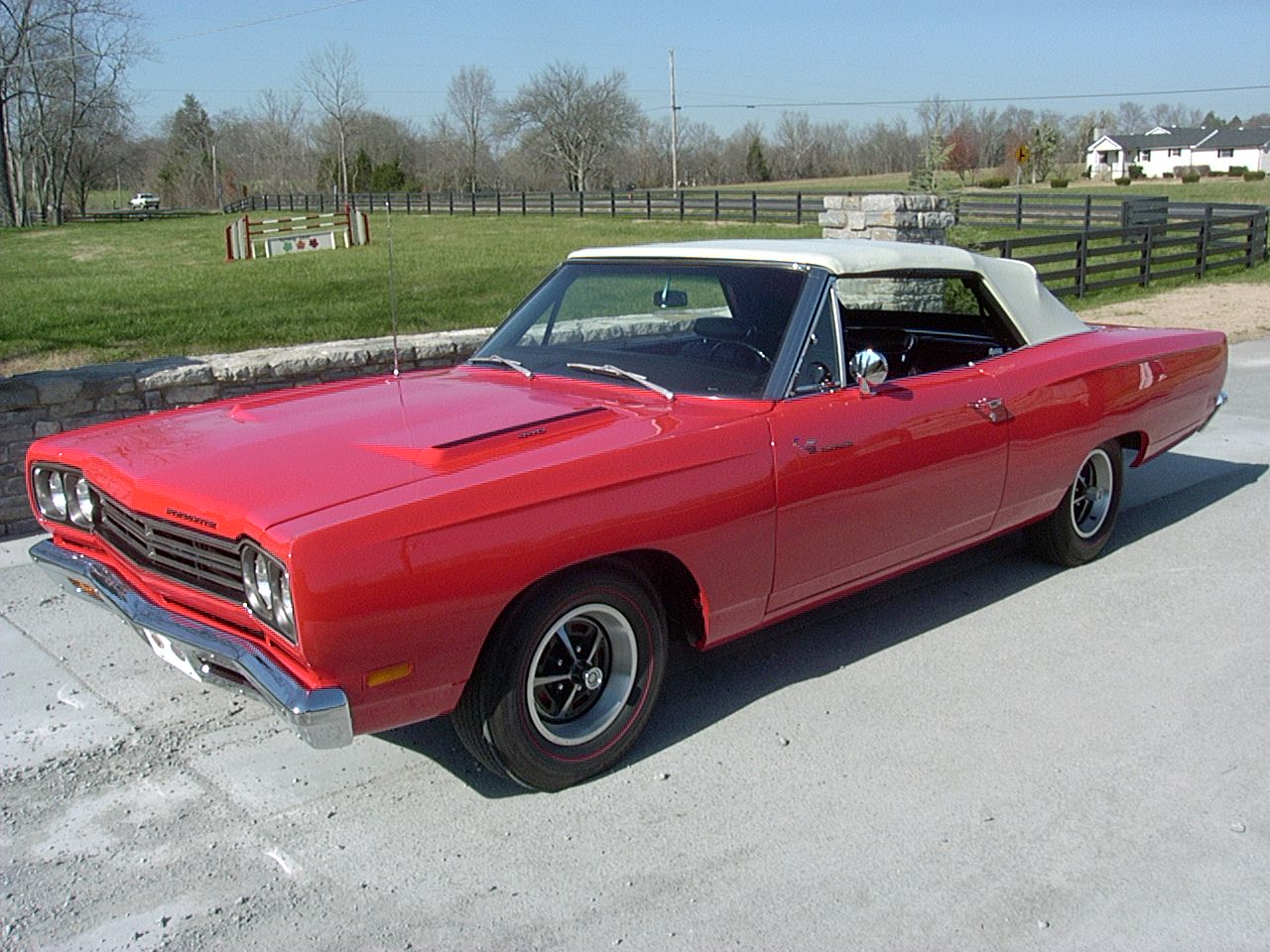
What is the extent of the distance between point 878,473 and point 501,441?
1.37 m

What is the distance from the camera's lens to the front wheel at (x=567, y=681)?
3.29m

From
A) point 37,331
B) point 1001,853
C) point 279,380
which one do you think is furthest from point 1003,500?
point 37,331

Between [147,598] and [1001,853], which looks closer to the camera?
[1001,853]

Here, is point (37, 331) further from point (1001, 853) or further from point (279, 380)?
point (1001, 853)

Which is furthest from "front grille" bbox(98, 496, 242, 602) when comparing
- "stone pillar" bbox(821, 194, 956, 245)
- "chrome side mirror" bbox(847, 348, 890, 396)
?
"stone pillar" bbox(821, 194, 956, 245)

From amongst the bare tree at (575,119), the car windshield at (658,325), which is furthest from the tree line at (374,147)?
the car windshield at (658,325)

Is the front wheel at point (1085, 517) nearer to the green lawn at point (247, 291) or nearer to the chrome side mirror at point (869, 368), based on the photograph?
the chrome side mirror at point (869, 368)

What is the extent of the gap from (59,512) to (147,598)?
75 cm

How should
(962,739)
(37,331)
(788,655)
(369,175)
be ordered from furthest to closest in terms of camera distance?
(369,175), (37,331), (788,655), (962,739)

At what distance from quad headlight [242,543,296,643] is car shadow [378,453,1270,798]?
903mm

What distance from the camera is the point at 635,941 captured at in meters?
2.85

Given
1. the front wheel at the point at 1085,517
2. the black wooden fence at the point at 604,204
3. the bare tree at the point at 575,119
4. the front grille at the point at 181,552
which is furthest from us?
the bare tree at the point at 575,119

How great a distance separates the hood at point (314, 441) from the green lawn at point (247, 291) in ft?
18.8

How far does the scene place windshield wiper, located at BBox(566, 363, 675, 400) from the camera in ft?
13.5
